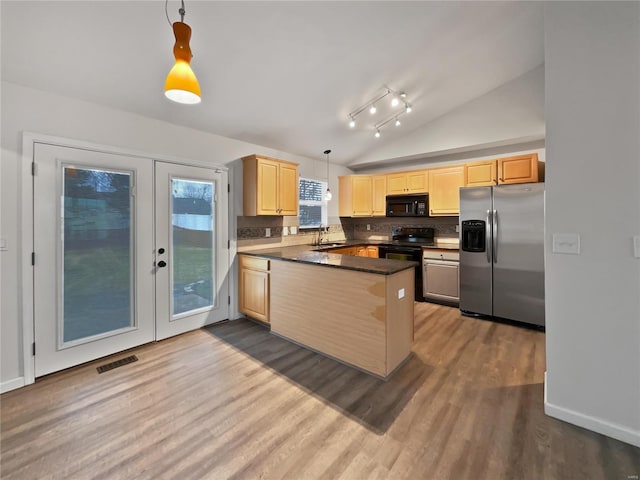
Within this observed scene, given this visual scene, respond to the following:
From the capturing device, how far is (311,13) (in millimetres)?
2195

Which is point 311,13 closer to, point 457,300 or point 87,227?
point 87,227

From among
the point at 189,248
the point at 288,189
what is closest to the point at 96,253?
the point at 189,248

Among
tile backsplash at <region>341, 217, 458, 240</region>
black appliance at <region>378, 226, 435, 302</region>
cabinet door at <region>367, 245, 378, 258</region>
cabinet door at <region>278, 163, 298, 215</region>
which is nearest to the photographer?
cabinet door at <region>278, 163, 298, 215</region>

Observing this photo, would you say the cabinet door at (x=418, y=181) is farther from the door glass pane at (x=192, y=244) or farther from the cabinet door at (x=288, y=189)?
the door glass pane at (x=192, y=244)

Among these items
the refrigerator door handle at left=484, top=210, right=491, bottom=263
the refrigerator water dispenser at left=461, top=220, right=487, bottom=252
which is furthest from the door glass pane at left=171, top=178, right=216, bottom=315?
the refrigerator door handle at left=484, top=210, right=491, bottom=263

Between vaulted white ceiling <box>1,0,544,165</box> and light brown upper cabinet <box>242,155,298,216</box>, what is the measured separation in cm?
44

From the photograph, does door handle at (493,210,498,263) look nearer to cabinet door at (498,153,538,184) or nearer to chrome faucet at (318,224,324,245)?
cabinet door at (498,153,538,184)

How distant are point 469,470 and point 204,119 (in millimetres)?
3908

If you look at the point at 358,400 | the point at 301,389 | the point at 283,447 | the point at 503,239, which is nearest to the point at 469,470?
the point at 358,400

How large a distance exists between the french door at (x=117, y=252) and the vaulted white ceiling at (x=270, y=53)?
2.16 ft

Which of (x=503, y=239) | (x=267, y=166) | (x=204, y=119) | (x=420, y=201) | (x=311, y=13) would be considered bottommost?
(x=503, y=239)

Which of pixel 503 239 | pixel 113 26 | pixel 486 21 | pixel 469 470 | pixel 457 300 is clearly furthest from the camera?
pixel 457 300

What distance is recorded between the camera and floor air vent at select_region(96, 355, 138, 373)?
2.58 metres

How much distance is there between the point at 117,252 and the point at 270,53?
8.27ft
